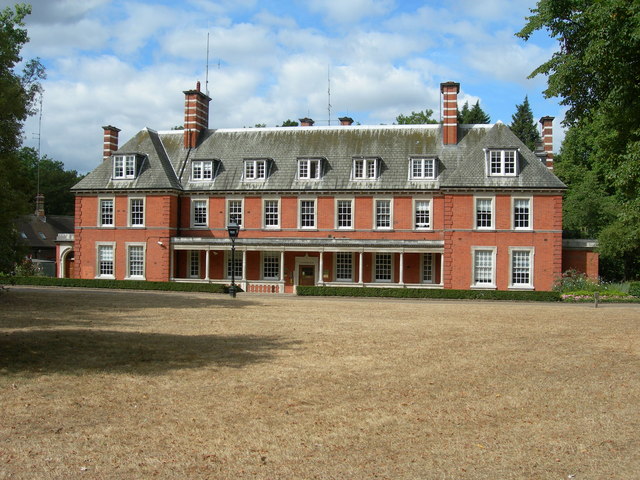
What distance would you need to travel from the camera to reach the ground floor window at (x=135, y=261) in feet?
135

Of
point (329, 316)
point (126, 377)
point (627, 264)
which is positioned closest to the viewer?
point (126, 377)

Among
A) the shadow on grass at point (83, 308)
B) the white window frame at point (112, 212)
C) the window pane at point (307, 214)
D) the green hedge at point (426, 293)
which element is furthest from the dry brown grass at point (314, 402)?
the white window frame at point (112, 212)

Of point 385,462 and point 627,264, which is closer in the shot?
point 385,462

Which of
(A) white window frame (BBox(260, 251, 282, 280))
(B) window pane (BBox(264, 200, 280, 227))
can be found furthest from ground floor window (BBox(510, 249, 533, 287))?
(B) window pane (BBox(264, 200, 280, 227))

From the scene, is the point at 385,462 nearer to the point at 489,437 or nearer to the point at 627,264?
the point at 489,437

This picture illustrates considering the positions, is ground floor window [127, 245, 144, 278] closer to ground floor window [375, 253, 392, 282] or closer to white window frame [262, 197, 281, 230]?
white window frame [262, 197, 281, 230]

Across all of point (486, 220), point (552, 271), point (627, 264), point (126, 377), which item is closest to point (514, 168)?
point (486, 220)

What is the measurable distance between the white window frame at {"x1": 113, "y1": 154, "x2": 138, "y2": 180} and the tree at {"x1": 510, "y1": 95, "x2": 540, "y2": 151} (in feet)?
140

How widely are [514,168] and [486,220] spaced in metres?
3.47

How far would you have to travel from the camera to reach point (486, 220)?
36.7 meters

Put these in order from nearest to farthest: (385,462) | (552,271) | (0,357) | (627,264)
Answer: (385,462) < (0,357) < (552,271) < (627,264)

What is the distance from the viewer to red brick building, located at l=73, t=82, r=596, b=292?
1436 inches

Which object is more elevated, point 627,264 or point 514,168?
point 514,168

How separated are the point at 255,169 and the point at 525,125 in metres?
38.6
